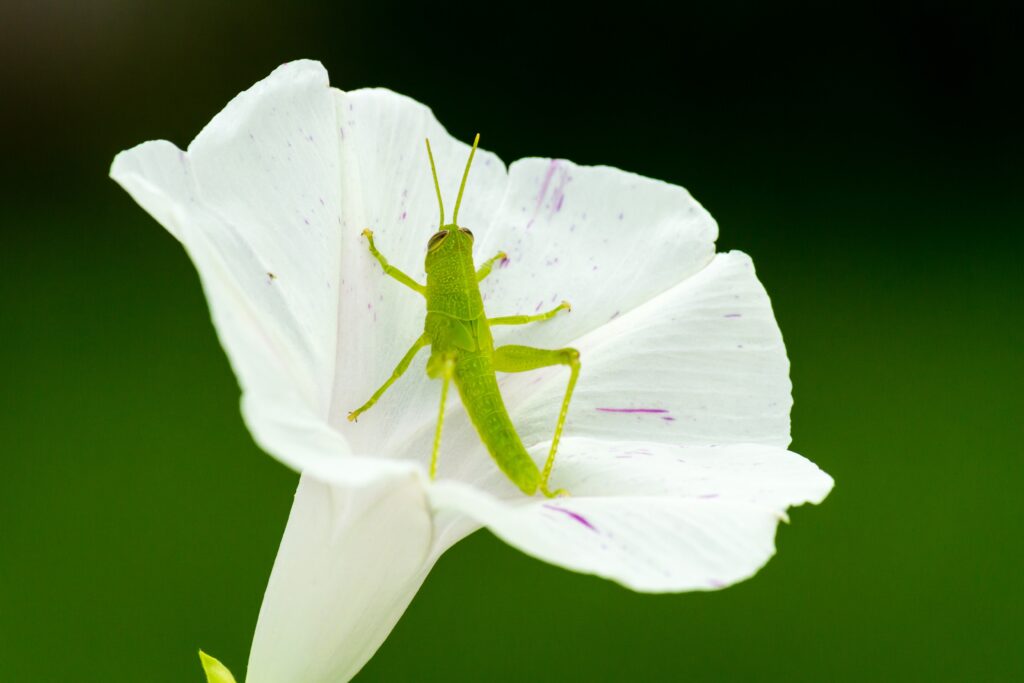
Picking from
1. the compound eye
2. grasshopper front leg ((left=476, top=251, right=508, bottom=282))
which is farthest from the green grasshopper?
grasshopper front leg ((left=476, top=251, right=508, bottom=282))

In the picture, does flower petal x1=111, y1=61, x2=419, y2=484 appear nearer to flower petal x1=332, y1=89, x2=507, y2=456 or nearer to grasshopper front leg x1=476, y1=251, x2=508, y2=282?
flower petal x1=332, y1=89, x2=507, y2=456

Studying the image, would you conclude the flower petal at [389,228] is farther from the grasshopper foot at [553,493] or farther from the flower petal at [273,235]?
the grasshopper foot at [553,493]

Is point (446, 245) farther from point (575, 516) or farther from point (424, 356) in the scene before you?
point (575, 516)

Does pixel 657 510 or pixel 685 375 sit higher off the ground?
pixel 685 375

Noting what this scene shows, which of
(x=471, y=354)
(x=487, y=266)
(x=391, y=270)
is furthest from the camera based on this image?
(x=487, y=266)

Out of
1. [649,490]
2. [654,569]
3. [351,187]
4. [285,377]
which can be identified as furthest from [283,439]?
[351,187]

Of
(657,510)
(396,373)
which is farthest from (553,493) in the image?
(396,373)
